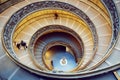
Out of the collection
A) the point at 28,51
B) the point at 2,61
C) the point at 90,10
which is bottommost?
the point at 2,61

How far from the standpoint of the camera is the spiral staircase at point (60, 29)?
15.7 meters

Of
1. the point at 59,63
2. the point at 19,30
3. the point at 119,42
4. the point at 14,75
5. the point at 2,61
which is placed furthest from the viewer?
the point at 59,63

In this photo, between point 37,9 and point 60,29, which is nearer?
point 37,9

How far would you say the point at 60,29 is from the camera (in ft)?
65.0

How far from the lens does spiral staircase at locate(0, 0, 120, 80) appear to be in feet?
51.6

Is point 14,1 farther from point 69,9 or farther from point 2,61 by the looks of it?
point 2,61

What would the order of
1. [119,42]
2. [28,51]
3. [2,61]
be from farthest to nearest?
[28,51] → [119,42] → [2,61]

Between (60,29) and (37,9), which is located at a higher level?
(37,9)

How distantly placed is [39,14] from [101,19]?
4971 mm

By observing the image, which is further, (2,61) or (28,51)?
(28,51)

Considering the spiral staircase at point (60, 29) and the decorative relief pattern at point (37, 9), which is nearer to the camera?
the spiral staircase at point (60, 29)

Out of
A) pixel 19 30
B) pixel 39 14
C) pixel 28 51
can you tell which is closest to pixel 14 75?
pixel 28 51

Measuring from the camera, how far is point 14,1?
19.1 m

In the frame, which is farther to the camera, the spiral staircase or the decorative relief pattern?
the decorative relief pattern
